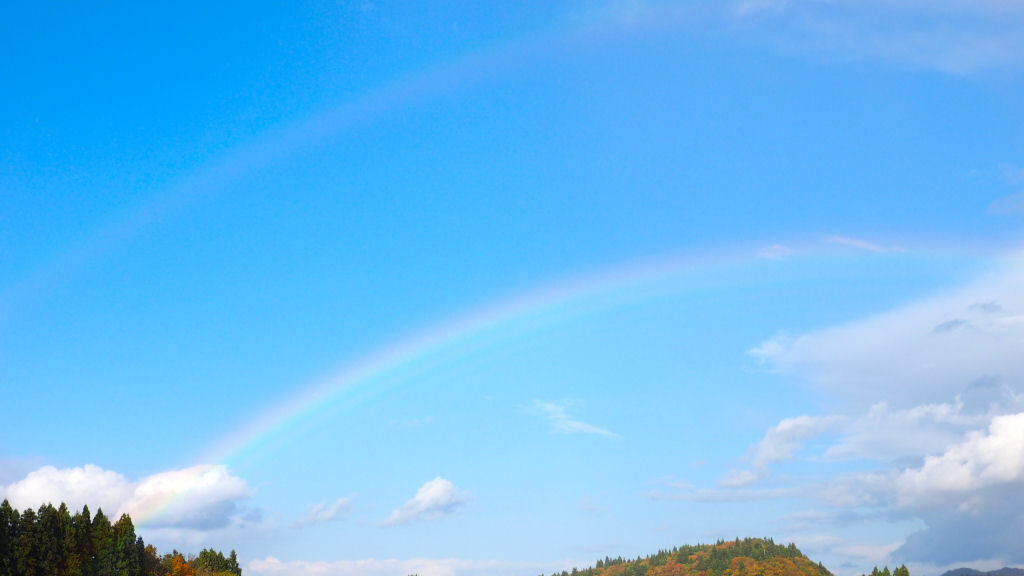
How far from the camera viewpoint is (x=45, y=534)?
121 meters

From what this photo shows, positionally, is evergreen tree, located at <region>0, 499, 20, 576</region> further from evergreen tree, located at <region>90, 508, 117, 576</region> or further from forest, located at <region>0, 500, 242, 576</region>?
evergreen tree, located at <region>90, 508, 117, 576</region>

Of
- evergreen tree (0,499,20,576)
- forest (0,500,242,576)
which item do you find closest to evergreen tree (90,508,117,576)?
forest (0,500,242,576)

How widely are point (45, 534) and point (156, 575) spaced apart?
3804 cm

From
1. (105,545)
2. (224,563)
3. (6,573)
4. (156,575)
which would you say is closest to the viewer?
(6,573)

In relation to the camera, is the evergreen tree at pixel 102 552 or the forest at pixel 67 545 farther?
the evergreen tree at pixel 102 552

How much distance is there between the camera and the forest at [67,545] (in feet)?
386

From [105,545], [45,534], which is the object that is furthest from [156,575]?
[45,534]

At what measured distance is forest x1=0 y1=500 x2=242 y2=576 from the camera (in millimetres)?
117688

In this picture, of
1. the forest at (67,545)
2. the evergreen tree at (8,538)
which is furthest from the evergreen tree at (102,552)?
the evergreen tree at (8,538)

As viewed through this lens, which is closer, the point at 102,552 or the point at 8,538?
the point at 8,538

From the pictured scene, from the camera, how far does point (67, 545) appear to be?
411ft

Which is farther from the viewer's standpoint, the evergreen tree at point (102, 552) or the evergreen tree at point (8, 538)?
the evergreen tree at point (102, 552)

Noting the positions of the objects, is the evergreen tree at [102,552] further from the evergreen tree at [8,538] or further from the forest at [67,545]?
the evergreen tree at [8,538]

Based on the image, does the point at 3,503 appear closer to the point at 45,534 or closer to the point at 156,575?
the point at 45,534
